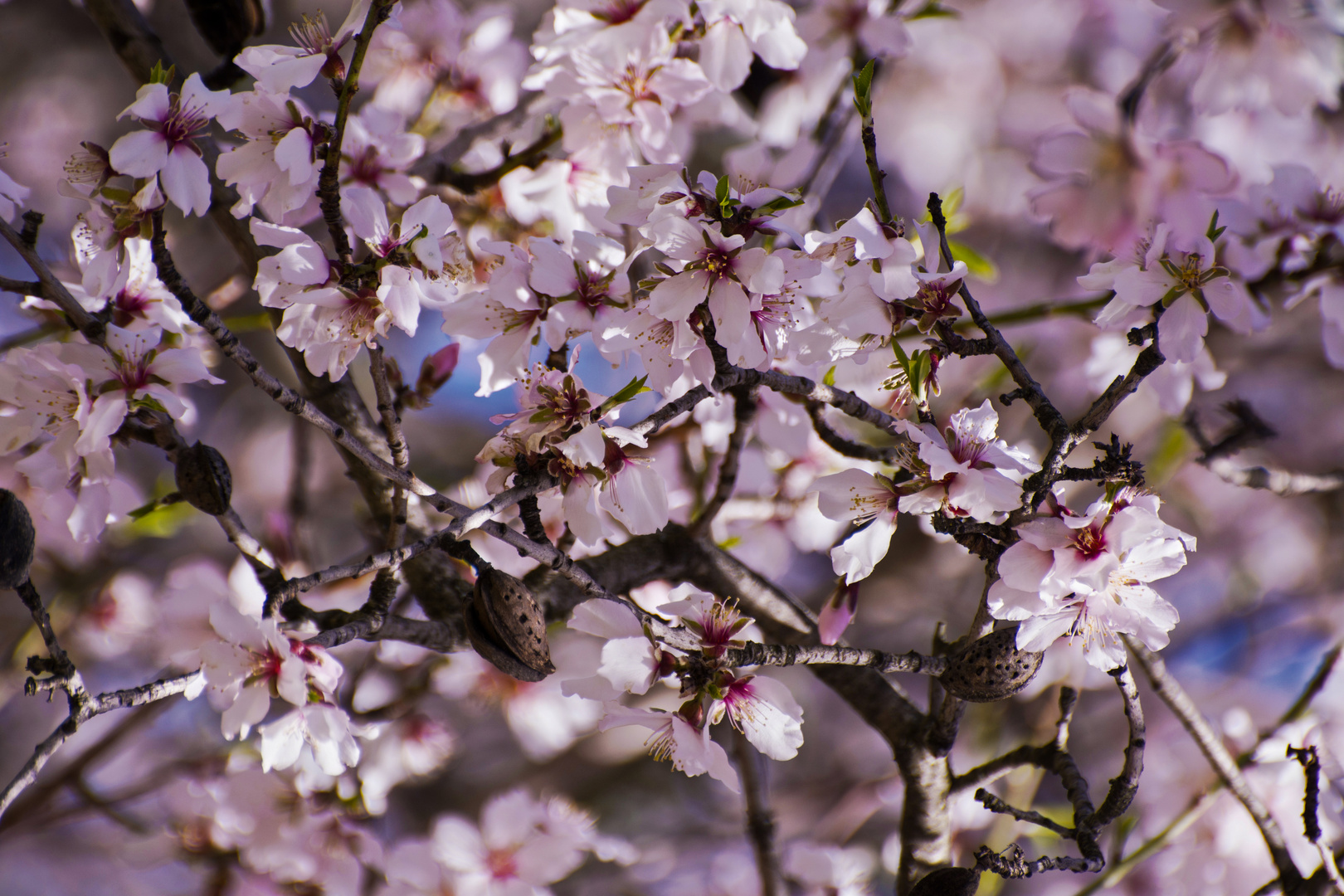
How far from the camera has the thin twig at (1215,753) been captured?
34.7 inches

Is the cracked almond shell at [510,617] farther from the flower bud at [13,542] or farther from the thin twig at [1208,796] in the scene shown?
the thin twig at [1208,796]

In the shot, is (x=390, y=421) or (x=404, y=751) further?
(x=404, y=751)

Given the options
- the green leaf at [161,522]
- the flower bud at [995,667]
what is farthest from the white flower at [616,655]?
the green leaf at [161,522]

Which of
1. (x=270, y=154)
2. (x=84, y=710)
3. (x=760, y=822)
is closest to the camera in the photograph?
(x=84, y=710)

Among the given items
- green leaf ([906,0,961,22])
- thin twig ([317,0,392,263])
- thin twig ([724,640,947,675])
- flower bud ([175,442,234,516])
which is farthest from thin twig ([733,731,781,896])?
green leaf ([906,0,961,22])

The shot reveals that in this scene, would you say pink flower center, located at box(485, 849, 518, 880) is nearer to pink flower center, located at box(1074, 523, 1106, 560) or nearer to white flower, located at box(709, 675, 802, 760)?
white flower, located at box(709, 675, 802, 760)

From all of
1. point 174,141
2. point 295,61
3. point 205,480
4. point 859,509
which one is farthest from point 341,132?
point 859,509

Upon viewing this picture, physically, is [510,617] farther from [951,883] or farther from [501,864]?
[501,864]

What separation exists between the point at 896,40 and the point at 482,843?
55.8 inches

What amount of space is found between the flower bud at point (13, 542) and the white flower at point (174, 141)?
0.97 feet

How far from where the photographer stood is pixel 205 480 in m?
0.73

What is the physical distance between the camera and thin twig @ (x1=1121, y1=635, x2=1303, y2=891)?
0.88 metres

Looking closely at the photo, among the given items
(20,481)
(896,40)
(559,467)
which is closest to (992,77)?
(896,40)

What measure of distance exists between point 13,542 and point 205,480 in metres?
0.14
